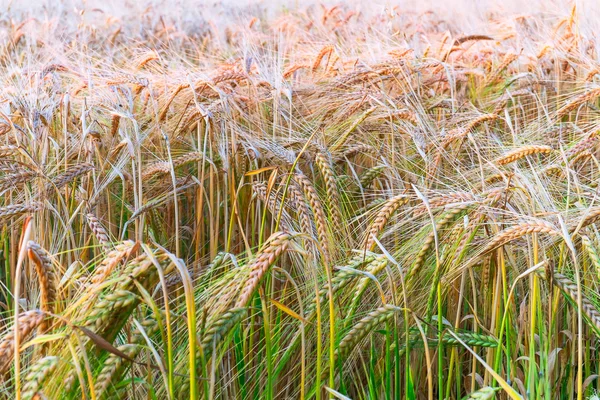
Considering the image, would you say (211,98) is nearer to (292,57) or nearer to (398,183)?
(398,183)

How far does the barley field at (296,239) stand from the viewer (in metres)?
0.93

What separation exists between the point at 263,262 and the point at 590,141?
1.13 meters

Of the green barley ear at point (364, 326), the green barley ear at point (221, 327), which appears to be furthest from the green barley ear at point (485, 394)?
the green barley ear at point (221, 327)

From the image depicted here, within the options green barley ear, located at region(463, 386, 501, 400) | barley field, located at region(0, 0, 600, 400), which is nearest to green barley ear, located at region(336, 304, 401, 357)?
barley field, located at region(0, 0, 600, 400)

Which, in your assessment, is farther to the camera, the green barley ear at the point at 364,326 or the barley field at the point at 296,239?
the green barley ear at the point at 364,326

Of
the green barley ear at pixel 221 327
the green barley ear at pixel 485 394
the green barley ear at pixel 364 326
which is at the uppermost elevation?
the green barley ear at pixel 221 327

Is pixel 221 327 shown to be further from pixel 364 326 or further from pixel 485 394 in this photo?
pixel 485 394

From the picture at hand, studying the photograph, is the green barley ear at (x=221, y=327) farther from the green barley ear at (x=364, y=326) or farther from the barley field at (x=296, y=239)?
the green barley ear at (x=364, y=326)

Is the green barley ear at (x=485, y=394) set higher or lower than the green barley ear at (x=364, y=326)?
lower

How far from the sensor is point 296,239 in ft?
4.89

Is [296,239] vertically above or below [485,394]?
above

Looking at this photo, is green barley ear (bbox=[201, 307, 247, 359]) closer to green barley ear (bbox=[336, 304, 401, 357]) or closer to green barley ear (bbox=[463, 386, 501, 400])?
green barley ear (bbox=[336, 304, 401, 357])

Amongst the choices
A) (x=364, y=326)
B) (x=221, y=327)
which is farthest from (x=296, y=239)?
(x=221, y=327)

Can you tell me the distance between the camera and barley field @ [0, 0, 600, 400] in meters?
0.93
